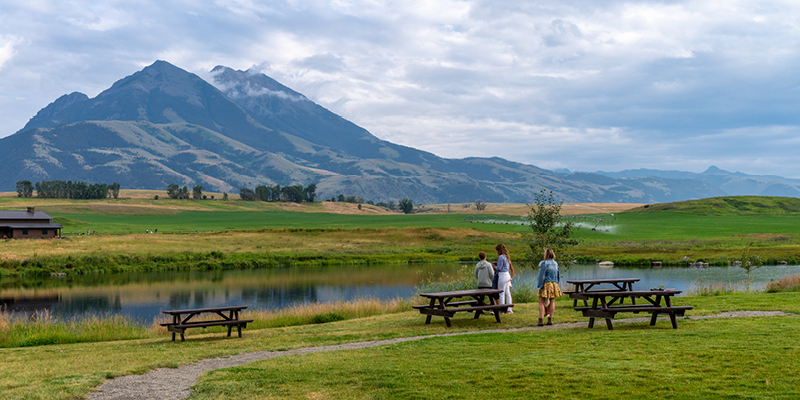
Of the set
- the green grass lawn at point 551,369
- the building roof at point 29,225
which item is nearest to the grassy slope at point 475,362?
the green grass lawn at point 551,369

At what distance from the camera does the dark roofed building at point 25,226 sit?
7069 cm

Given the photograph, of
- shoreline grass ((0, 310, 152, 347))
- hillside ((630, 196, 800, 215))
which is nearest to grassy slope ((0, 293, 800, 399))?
shoreline grass ((0, 310, 152, 347))

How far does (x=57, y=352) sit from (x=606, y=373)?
1306cm

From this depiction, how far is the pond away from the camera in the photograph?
33469 mm

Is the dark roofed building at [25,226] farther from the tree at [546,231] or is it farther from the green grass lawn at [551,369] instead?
the green grass lawn at [551,369]

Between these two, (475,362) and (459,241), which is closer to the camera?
(475,362)

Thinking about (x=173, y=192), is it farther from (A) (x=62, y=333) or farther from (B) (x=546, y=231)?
(B) (x=546, y=231)

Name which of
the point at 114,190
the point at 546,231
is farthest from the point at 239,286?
the point at 114,190

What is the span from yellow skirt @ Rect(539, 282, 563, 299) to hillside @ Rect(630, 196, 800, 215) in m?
115

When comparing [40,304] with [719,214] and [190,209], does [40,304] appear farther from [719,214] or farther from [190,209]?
[190,209]

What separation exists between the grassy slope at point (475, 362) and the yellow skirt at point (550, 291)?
41.6 inches

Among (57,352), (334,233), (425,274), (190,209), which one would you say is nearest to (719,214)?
(334,233)

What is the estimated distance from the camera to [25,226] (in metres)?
71.6

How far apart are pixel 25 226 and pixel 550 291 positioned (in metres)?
77.2
